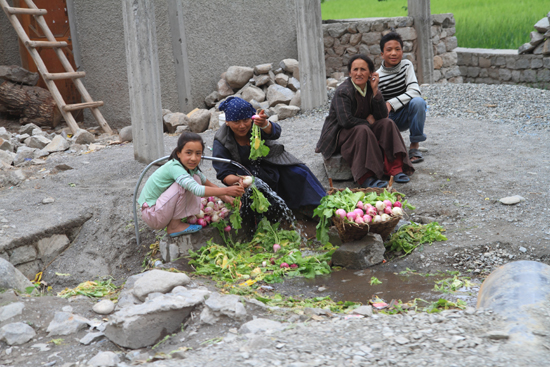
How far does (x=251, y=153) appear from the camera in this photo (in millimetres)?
4309

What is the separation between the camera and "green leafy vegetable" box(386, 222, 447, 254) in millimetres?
4078

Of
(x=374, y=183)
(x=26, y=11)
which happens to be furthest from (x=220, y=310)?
(x=26, y=11)

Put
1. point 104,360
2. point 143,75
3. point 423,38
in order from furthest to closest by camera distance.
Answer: point 423,38, point 143,75, point 104,360

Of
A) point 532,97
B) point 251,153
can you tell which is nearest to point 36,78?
point 251,153

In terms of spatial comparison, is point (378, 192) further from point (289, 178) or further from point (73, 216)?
point (73, 216)

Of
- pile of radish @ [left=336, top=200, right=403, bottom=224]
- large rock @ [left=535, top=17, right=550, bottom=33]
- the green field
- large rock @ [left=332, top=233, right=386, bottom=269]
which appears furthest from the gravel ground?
the green field

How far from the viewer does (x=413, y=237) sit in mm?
4148

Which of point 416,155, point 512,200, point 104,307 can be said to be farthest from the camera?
point 416,155

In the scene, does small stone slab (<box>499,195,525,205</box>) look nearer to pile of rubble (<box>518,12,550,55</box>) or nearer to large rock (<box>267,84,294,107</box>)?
large rock (<box>267,84,294,107</box>)

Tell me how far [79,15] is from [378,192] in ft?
22.7

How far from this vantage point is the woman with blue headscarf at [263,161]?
4258 mm

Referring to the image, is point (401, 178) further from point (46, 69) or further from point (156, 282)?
point (46, 69)

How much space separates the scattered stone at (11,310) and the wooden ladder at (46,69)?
5.30m

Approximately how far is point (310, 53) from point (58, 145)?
4.05m
